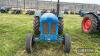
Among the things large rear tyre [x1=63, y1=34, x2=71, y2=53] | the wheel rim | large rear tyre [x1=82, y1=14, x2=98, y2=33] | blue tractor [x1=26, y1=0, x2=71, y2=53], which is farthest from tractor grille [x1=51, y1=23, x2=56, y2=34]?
the wheel rim

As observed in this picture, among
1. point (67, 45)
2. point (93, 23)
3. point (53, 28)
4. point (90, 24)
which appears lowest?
point (67, 45)

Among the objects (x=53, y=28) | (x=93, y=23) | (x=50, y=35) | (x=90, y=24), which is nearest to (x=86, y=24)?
(x=90, y=24)

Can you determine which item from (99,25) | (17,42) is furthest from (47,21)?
(99,25)

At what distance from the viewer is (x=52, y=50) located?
7844mm

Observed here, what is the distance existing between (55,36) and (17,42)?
1883mm

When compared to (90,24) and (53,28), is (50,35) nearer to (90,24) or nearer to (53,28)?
(53,28)

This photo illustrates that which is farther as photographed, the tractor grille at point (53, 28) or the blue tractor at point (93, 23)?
the blue tractor at point (93, 23)

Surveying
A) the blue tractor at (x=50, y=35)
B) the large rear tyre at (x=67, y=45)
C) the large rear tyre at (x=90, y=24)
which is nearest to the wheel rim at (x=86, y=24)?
the large rear tyre at (x=90, y=24)

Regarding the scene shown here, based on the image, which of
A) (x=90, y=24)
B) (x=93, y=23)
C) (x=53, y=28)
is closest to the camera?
(x=53, y=28)

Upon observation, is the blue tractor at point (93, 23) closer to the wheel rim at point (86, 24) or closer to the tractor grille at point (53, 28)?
the wheel rim at point (86, 24)

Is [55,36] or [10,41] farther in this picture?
[10,41]

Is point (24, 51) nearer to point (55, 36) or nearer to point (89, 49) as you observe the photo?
point (55, 36)

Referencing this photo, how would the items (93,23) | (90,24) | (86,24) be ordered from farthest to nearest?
(86,24)
(90,24)
(93,23)

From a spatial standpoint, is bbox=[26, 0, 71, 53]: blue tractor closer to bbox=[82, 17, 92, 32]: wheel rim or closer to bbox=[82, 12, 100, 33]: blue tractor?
bbox=[82, 12, 100, 33]: blue tractor
